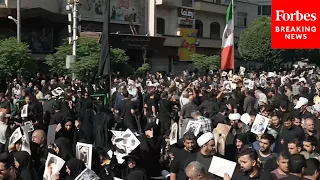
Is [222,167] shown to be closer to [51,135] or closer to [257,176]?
[257,176]

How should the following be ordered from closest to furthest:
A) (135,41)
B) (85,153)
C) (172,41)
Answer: (85,153), (135,41), (172,41)

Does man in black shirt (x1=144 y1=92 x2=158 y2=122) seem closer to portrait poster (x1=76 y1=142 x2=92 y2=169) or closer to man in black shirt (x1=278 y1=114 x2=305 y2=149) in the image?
man in black shirt (x1=278 y1=114 x2=305 y2=149)

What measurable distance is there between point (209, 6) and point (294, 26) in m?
40.0

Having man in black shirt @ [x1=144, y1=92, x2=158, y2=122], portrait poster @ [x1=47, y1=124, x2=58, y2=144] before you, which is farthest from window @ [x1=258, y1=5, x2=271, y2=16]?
portrait poster @ [x1=47, y1=124, x2=58, y2=144]

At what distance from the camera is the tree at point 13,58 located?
26.0 m

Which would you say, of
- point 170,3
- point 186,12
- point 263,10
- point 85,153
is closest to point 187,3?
point 186,12

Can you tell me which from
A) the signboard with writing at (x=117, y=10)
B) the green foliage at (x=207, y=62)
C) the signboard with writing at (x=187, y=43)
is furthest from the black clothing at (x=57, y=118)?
the signboard with writing at (x=187, y=43)

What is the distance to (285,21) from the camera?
10.8 meters

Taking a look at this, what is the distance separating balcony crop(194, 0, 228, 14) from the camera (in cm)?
4847

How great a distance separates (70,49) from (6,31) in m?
6.22

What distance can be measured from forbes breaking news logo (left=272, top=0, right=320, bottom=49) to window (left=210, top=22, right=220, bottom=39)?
41.7 metres

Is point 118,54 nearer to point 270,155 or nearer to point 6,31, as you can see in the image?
point 6,31

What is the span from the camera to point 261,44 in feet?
153

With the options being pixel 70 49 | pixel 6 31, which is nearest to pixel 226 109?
pixel 70 49
